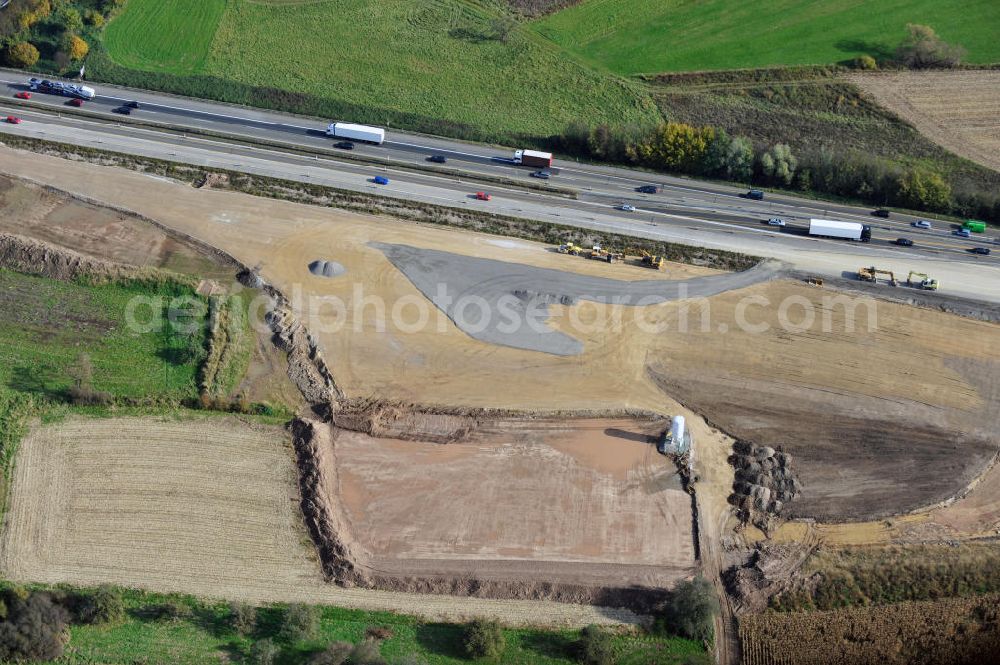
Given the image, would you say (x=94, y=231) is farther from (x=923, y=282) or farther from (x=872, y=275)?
(x=923, y=282)

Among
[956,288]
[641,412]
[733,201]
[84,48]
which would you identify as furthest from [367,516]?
[84,48]

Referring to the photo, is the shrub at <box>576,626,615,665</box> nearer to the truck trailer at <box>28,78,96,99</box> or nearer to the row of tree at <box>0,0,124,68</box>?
the truck trailer at <box>28,78,96,99</box>

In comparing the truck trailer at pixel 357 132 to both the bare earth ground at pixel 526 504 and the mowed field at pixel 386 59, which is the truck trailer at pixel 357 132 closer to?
the mowed field at pixel 386 59

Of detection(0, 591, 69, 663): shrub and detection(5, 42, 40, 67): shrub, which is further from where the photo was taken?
detection(5, 42, 40, 67): shrub

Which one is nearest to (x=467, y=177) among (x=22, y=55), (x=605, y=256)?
(x=605, y=256)

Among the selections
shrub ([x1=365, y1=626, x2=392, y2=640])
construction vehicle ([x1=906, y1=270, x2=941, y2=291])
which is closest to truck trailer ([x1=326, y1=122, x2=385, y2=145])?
shrub ([x1=365, y1=626, x2=392, y2=640])
